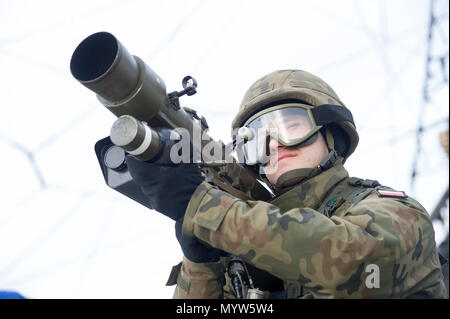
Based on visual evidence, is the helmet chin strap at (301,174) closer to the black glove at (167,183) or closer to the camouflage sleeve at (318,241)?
the camouflage sleeve at (318,241)

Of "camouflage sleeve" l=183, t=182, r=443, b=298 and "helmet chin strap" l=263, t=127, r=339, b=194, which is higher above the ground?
"helmet chin strap" l=263, t=127, r=339, b=194

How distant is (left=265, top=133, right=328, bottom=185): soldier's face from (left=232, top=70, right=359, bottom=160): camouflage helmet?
0.32 metres

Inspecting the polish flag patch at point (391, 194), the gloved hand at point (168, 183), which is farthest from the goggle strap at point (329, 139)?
the gloved hand at point (168, 183)

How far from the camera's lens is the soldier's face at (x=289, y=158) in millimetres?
2629

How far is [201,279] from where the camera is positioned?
7.80ft

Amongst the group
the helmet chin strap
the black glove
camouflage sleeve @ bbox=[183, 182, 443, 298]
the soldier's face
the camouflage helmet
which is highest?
the camouflage helmet

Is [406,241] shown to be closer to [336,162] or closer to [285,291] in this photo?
[285,291]

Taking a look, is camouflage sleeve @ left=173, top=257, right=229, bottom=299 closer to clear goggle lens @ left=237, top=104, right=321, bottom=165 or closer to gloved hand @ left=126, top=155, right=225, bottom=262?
gloved hand @ left=126, top=155, right=225, bottom=262

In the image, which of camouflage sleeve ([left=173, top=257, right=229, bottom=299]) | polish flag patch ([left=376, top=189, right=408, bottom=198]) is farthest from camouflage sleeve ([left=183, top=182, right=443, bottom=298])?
camouflage sleeve ([left=173, top=257, right=229, bottom=299])

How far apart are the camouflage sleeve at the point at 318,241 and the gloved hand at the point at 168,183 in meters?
0.04

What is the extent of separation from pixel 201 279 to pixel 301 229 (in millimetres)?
768

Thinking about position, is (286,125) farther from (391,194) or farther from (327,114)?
(391,194)

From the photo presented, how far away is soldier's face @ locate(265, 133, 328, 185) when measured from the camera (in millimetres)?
2629
